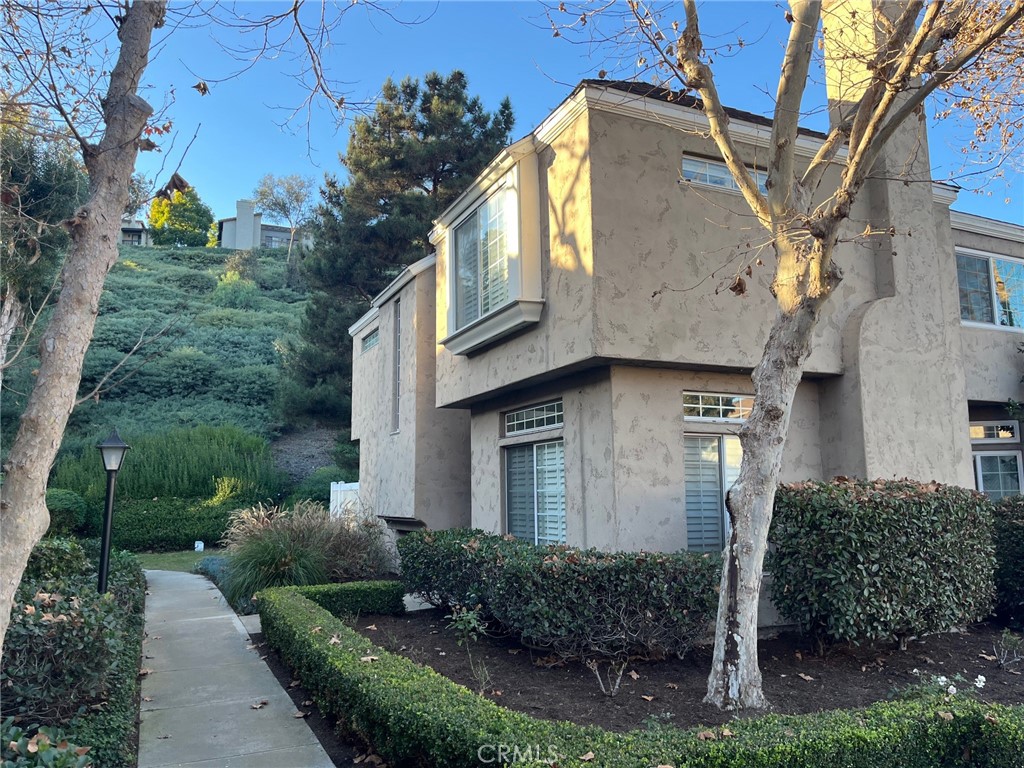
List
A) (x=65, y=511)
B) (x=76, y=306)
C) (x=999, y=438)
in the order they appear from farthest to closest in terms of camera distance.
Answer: (x=65, y=511)
(x=999, y=438)
(x=76, y=306)

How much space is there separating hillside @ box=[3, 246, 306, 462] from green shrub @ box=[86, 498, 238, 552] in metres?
3.36

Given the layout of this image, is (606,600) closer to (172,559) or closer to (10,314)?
(10,314)

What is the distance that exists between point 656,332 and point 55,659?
21.0ft

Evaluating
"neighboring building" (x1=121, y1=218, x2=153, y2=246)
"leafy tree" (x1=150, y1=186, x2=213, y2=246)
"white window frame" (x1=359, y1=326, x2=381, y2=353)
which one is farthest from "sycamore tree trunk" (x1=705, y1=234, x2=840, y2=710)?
"neighboring building" (x1=121, y1=218, x2=153, y2=246)

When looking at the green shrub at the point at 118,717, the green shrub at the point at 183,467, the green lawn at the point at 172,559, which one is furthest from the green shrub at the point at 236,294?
the green shrub at the point at 118,717

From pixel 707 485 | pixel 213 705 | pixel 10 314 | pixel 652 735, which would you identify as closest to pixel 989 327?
pixel 707 485

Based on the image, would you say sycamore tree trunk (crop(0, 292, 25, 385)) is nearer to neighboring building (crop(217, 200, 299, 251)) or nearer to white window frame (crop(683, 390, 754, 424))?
white window frame (crop(683, 390, 754, 424))

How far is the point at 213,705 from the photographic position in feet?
22.6

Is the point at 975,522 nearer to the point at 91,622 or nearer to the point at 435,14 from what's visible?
the point at 435,14

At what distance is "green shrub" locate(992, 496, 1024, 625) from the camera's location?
368 inches

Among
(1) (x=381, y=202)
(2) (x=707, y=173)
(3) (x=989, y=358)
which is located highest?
(1) (x=381, y=202)

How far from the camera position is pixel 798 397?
9961 mm

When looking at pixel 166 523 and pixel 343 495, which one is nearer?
pixel 343 495
